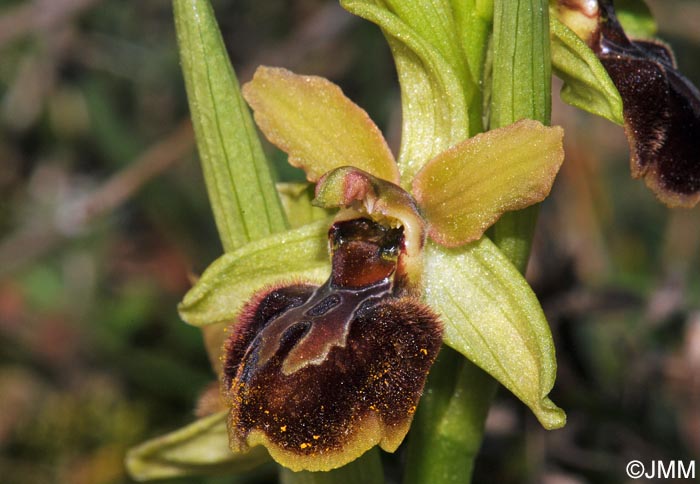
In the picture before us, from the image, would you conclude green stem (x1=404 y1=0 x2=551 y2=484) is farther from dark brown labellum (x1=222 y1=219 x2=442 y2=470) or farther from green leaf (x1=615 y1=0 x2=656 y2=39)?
green leaf (x1=615 y1=0 x2=656 y2=39)

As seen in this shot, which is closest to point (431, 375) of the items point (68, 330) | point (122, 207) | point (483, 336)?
point (483, 336)

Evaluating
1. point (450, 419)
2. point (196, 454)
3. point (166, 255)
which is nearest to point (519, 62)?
point (450, 419)

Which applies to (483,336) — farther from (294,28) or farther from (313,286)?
(294,28)

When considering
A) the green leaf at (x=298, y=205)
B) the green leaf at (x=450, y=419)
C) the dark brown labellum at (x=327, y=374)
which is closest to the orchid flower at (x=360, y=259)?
the dark brown labellum at (x=327, y=374)

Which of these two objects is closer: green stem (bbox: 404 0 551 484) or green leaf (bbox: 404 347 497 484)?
green stem (bbox: 404 0 551 484)

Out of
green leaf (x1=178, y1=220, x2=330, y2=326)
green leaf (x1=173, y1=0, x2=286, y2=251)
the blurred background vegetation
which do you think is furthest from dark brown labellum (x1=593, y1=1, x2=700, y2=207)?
the blurred background vegetation

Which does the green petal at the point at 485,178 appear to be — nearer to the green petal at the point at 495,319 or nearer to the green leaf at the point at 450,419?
the green petal at the point at 495,319
